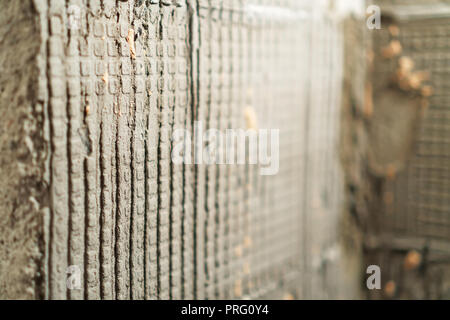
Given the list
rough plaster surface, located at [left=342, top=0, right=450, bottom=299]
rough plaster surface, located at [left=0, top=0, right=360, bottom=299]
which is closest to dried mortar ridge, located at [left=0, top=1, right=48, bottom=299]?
rough plaster surface, located at [left=0, top=0, right=360, bottom=299]

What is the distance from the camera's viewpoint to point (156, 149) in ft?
3.92

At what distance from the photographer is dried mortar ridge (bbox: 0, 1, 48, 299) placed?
96 cm

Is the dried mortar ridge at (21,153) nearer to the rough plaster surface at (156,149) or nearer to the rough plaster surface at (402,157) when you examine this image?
the rough plaster surface at (156,149)

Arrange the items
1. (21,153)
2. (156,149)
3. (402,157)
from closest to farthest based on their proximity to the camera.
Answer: (21,153)
(156,149)
(402,157)

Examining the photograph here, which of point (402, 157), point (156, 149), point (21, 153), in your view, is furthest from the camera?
point (402, 157)

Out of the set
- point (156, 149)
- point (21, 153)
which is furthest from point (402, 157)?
point (21, 153)

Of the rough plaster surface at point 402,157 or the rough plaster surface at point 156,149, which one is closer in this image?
the rough plaster surface at point 156,149

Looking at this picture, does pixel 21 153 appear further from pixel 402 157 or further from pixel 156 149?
pixel 402 157

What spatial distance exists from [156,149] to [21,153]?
1.01 feet

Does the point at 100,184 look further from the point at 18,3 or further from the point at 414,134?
the point at 414,134

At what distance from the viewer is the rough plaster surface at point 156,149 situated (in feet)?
3.22

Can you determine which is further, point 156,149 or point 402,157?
point 402,157

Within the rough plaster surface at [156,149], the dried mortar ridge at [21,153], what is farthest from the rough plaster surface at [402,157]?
the dried mortar ridge at [21,153]
